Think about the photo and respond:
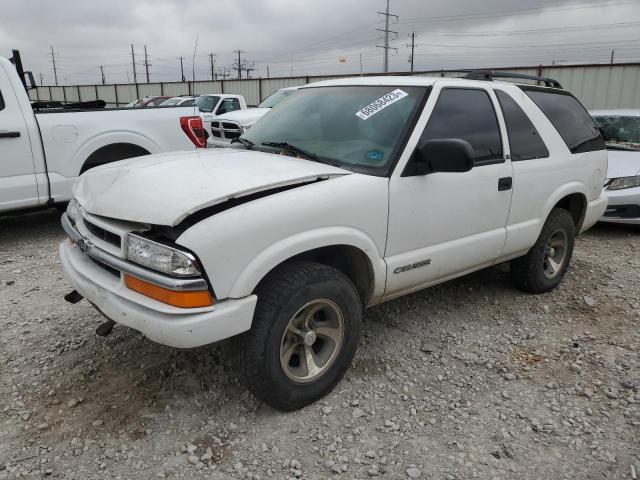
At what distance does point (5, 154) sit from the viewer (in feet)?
17.6

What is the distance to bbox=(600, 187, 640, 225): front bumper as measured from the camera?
6492 millimetres

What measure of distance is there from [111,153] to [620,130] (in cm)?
732

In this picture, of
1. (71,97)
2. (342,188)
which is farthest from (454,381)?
(71,97)

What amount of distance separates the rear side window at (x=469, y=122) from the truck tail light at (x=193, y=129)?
161 inches

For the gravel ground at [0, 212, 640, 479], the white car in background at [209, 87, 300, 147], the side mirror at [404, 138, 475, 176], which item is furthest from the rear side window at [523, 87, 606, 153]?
the white car in background at [209, 87, 300, 147]

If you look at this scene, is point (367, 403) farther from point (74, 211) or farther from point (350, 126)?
point (74, 211)

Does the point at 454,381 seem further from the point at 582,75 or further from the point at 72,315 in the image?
the point at 582,75

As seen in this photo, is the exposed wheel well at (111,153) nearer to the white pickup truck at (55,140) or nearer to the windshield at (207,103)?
the white pickup truck at (55,140)

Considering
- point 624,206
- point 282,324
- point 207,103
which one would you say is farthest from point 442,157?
point 207,103

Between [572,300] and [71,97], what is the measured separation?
45.1 meters

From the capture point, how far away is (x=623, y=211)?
6547mm

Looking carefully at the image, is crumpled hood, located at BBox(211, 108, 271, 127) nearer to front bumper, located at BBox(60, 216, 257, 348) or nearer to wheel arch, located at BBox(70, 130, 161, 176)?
wheel arch, located at BBox(70, 130, 161, 176)

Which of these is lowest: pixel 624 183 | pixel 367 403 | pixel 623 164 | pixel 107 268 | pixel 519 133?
pixel 367 403

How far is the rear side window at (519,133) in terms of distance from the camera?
3846 millimetres
